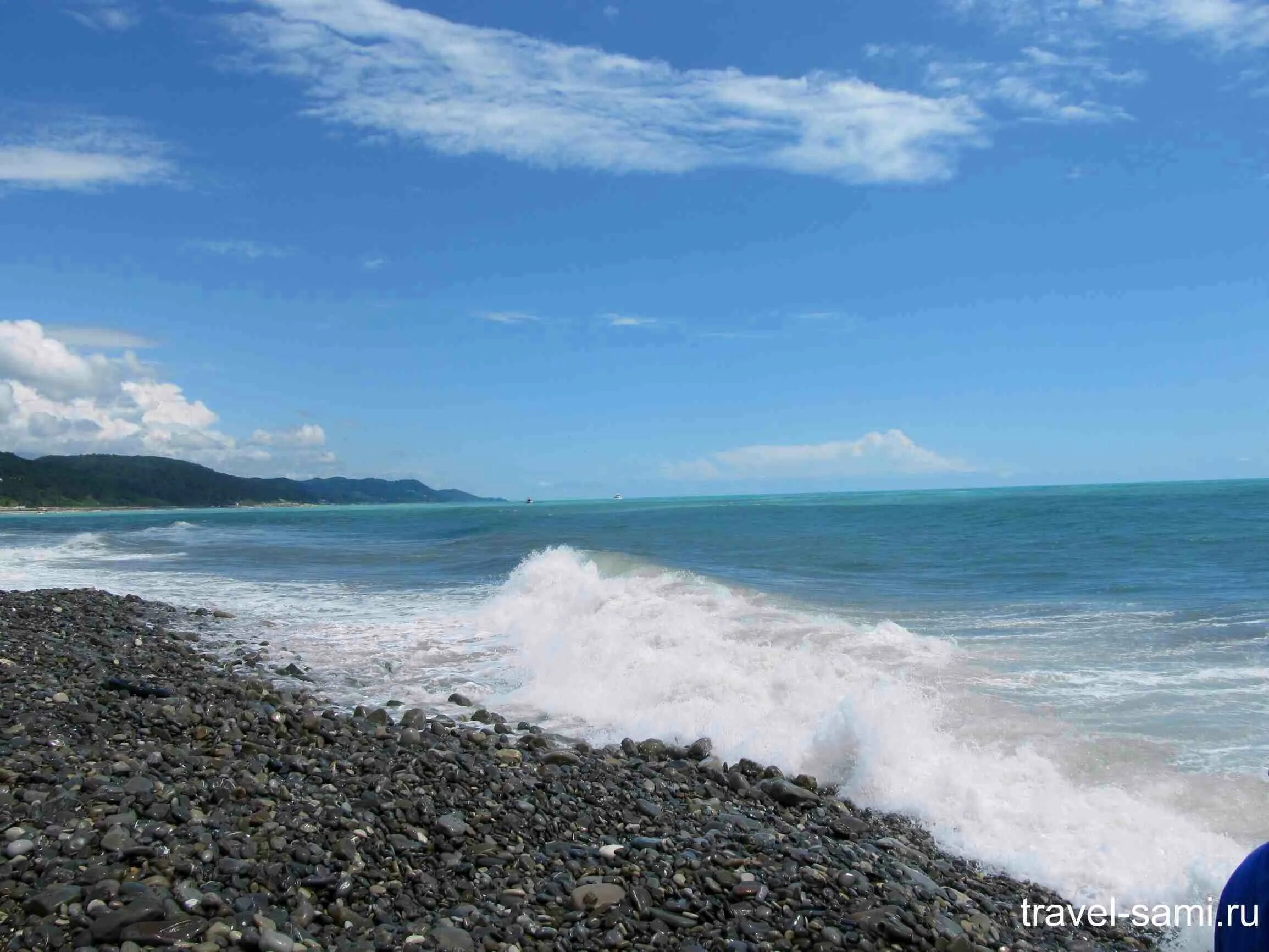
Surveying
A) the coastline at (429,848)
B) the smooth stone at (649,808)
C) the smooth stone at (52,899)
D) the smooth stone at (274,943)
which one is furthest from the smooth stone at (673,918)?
the smooth stone at (52,899)

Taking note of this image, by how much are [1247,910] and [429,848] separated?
4.59 metres

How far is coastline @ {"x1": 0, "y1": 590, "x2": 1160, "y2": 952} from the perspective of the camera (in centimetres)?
432

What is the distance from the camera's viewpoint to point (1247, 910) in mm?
1794

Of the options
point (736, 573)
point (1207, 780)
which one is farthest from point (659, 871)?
point (736, 573)

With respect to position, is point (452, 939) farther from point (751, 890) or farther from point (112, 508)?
point (112, 508)

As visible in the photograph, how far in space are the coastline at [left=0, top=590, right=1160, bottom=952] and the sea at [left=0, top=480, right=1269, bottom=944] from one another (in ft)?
2.93

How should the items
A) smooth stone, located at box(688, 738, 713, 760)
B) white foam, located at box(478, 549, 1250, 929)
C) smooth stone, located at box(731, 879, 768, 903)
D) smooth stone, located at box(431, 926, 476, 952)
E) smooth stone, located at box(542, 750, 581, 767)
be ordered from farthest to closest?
smooth stone, located at box(688, 738, 713, 760) < smooth stone, located at box(542, 750, 581, 767) < white foam, located at box(478, 549, 1250, 929) < smooth stone, located at box(731, 879, 768, 903) < smooth stone, located at box(431, 926, 476, 952)

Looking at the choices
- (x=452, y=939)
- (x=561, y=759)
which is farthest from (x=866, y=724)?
(x=452, y=939)

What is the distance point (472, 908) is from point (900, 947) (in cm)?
230

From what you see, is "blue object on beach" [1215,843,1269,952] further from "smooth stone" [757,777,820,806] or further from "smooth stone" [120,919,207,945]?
"smooth stone" [757,777,820,806]

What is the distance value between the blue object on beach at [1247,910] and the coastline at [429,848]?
117 inches

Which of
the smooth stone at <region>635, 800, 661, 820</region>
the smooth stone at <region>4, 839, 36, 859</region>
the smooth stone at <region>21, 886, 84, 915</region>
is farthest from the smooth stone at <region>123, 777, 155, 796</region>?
the smooth stone at <region>635, 800, 661, 820</region>

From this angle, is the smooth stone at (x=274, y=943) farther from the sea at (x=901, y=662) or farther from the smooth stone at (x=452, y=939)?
the sea at (x=901, y=662)

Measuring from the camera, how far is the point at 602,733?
9.04 m
